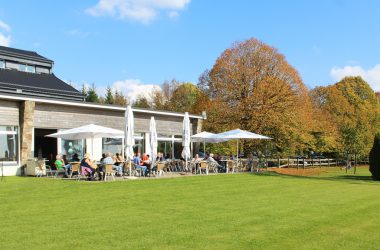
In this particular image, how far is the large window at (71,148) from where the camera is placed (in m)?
22.4

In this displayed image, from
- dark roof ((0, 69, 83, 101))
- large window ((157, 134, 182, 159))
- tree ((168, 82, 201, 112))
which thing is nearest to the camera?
large window ((157, 134, 182, 159))

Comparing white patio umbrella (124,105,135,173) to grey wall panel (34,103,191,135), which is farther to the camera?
grey wall panel (34,103,191,135)

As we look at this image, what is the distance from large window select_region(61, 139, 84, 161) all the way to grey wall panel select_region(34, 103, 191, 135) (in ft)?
3.00

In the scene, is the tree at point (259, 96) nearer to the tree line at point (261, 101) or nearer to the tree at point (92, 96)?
the tree line at point (261, 101)

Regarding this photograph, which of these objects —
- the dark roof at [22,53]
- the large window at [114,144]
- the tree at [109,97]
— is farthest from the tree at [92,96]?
the large window at [114,144]

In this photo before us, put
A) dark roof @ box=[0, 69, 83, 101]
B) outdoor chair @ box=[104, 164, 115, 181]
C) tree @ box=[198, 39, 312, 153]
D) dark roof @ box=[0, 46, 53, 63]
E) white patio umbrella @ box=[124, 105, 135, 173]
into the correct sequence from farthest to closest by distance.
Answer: dark roof @ box=[0, 46, 53, 63] < tree @ box=[198, 39, 312, 153] < dark roof @ box=[0, 69, 83, 101] < white patio umbrella @ box=[124, 105, 135, 173] < outdoor chair @ box=[104, 164, 115, 181]

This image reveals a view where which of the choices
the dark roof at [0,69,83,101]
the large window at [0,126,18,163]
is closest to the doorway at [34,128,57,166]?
the large window at [0,126,18,163]

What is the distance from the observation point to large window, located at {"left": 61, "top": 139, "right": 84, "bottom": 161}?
2244cm

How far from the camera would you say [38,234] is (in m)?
7.35

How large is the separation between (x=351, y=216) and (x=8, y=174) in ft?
50.3

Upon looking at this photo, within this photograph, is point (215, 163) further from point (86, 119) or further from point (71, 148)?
point (71, 148)

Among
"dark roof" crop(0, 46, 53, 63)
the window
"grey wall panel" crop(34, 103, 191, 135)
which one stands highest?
"dark roof" crop(0, 46, 53, 63)

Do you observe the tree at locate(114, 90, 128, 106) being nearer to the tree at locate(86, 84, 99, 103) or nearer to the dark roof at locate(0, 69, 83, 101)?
the tree at locate(86, 84, 99, 103)

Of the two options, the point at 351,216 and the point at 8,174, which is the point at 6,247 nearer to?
the point at 351,216
